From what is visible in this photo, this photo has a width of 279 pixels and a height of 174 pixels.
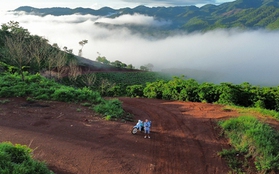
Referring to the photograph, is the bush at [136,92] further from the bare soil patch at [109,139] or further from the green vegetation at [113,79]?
the bare soil patch at [109,139]

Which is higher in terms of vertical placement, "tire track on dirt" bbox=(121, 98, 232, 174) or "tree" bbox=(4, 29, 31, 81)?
"tree" bbox=(4, 29, 31, 81)

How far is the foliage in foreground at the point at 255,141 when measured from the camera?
884 centimetres

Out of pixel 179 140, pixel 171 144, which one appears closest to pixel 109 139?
pixel 171 144

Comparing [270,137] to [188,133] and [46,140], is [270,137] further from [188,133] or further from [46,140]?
[46,140]

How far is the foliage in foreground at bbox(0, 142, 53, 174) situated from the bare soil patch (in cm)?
124

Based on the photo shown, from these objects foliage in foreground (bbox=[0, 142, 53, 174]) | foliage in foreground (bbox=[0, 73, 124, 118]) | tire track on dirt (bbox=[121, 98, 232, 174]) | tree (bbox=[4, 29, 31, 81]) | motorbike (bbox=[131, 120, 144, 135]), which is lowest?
tire track on dirt (bbox=[121, 98, 232, 174])

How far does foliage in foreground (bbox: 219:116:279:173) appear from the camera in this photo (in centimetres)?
884

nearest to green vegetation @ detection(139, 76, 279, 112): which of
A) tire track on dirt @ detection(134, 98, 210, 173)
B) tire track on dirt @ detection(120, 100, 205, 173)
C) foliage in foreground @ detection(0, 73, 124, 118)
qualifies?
tire track on dirt @ detection(134, 98, 210, 173)

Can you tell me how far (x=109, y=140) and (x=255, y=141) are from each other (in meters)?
5.72

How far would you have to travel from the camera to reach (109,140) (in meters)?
10.3

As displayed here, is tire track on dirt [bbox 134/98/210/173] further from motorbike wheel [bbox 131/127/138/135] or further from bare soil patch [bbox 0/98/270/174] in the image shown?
motorbike wheel [bbox 131/127/138/135]

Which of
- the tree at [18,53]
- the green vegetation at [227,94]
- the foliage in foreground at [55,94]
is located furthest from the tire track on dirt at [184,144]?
the tree at [18,53]

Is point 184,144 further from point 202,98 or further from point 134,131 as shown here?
point 202,98

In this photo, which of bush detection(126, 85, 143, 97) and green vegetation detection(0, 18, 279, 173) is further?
bush detection(126, 85, 143, 97)
